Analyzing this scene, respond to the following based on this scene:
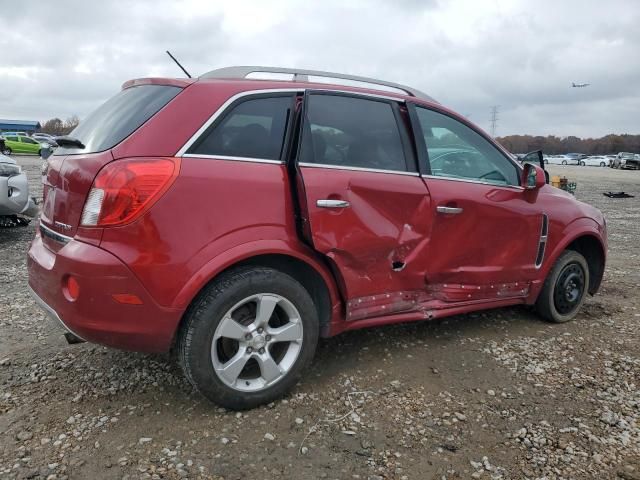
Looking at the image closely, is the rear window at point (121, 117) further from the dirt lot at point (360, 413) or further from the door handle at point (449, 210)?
the door handle at point (449, 210)

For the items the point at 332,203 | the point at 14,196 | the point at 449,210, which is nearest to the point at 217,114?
the point at 332,203

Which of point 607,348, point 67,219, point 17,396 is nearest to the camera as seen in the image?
point 67,219

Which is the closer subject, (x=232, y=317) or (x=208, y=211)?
(x=208, y=211)

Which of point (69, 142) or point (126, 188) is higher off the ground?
point (69, 142)

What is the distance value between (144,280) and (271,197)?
Answer: 0.76m

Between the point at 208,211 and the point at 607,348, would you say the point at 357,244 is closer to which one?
the point at 208,211

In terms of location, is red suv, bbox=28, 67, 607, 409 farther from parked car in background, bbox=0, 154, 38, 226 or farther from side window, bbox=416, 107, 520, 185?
parked car in background, bbox=0, 154, 38, 226

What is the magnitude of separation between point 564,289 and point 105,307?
354 cm

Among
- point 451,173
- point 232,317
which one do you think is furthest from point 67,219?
point 451,173

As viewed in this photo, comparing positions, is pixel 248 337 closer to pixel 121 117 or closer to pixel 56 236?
pixel 56 236

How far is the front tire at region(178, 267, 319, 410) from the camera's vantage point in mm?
2596

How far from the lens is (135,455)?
241 cm

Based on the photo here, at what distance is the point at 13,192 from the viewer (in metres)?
6.57

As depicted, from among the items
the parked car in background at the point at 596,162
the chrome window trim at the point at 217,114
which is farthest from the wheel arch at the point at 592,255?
the parked car in background at the point at 596,162
